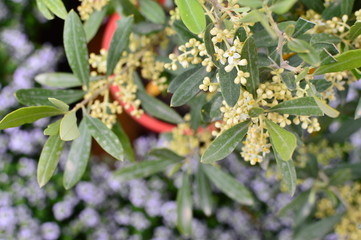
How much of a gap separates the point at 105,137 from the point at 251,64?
0.35 m

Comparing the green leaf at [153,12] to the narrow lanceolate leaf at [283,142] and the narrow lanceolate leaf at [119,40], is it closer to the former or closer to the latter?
the narrow lanceolate leaf at [119,40]

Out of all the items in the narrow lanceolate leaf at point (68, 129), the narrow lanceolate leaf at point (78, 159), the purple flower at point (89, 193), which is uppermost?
the narrow lanceolate leaf at point (68, 129)

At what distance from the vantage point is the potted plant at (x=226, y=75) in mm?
672

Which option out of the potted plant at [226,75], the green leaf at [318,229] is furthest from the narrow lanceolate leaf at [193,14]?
the green leaf at [318,229]

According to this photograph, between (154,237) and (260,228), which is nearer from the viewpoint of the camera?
(154,237)

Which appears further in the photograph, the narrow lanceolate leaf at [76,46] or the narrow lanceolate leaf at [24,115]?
the narrow lanceolate leaf at [76,46]

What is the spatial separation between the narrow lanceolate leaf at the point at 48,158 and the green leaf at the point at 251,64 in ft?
1.30

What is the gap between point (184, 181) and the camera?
1257 millimetres

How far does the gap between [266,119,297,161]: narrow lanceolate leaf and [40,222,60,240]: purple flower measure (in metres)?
1.13

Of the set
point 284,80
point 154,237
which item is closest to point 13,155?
point 154,237

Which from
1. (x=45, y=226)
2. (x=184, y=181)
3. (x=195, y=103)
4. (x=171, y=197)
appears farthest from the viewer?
(x=171, y=197)

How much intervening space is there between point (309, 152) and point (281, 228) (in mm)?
572

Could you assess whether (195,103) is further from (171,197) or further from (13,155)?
(13,155)

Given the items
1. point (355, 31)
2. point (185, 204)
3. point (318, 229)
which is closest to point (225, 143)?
point (355, 31)
